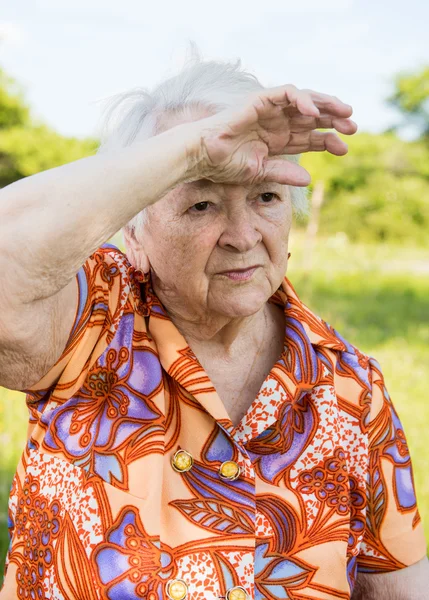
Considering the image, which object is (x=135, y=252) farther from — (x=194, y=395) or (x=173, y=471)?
(x=173, y=471)

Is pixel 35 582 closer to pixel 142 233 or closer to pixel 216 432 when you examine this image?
pixel 216 432

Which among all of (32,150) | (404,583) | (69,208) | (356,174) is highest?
(356,174)

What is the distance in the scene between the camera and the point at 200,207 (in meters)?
1.72

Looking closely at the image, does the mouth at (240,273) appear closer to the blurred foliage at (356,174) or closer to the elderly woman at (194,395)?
the elderly woman at (194,395)

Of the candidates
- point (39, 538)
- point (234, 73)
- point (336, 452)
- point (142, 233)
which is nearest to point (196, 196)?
point (142, 233)

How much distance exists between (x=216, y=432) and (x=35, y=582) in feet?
1.81

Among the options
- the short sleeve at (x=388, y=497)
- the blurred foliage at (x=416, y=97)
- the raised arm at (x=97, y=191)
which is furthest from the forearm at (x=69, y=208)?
the blurred foliage at (x=416, y=97)

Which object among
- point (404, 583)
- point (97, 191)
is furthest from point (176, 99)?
point (404, 583)

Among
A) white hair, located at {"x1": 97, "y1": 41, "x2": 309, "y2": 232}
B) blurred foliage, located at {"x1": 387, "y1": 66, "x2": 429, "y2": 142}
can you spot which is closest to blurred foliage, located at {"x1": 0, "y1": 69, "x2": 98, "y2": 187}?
blurred foliage, located at {"x1": 387, "y1": 66, "x2": 429, "y2": 142}

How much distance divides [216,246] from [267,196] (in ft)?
0.58

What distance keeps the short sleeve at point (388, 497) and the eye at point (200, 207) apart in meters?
0.70

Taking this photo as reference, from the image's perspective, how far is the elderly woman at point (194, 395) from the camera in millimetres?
1523

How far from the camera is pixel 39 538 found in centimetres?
174

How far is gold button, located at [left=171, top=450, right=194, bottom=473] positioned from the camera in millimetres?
1729
